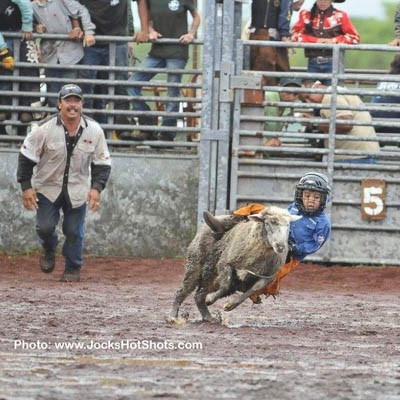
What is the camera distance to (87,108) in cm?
1524

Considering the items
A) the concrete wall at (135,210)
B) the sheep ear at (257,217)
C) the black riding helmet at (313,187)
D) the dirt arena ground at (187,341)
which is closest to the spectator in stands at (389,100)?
the dirt arena ground at (187,341)

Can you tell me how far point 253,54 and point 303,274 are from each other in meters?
2.76

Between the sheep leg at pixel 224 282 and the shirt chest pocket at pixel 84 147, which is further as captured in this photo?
the shirt chest pocket at pixel 84 147

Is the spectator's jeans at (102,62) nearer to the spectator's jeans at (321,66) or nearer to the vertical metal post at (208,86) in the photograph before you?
the vertical metal post at (208,86)

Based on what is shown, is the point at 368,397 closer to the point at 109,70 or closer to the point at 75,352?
the point at 75,352

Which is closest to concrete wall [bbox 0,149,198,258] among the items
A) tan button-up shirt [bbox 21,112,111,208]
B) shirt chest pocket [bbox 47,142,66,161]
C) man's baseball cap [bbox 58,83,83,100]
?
tan button-up shirt [bbox 21,112,111,208]

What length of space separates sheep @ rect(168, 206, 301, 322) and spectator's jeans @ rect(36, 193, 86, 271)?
349cm

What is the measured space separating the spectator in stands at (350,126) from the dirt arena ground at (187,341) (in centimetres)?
157

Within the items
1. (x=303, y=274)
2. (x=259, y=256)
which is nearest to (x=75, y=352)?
(x=259, y=256)

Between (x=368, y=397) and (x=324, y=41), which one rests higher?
(x=324, y=41)

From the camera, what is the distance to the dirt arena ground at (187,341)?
22.9ft

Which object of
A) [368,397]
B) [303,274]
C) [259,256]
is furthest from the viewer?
[303,274]

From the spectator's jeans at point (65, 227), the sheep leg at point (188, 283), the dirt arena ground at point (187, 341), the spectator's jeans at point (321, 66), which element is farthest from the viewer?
the spectator's jeans at point (321, 66)

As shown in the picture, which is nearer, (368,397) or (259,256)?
(368,397)
